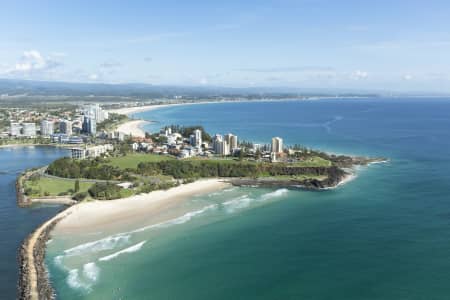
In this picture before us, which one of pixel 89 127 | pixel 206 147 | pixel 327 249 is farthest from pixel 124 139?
pixel 327 249

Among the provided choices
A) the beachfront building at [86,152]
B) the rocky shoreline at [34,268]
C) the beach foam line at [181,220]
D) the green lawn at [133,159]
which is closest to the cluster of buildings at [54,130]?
the beachfront building at [86,152]

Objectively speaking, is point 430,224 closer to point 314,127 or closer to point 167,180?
point 167,180

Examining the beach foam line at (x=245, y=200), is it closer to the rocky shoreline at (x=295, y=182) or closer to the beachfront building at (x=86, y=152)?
the rocky shoreline at (x=295, y=182)

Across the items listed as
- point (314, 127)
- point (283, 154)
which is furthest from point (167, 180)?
point (314, 127)

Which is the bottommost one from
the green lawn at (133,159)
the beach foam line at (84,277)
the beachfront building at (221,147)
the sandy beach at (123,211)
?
the beach foam line at (84,277)

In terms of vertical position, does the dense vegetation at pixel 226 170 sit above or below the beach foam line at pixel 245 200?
above

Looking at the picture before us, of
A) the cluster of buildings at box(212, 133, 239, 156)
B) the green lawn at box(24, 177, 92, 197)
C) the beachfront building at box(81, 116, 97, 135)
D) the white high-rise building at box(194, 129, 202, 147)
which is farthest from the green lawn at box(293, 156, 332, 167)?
the beachfront building at box(81, 116, 97, 135)
